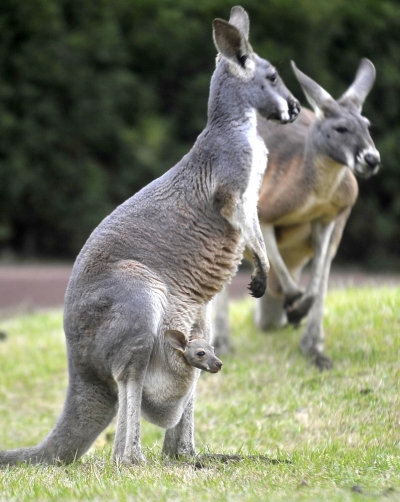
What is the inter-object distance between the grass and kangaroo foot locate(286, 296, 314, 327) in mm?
378

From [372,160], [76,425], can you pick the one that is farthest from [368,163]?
[76,425]

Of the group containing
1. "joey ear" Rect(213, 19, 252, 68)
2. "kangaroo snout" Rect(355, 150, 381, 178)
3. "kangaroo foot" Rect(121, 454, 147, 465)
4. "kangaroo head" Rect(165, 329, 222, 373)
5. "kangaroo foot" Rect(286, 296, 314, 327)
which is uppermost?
"joey ear" Rect(213, 19, 252, 68)

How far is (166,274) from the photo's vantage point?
4.71 metres

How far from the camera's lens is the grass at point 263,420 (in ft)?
12.6

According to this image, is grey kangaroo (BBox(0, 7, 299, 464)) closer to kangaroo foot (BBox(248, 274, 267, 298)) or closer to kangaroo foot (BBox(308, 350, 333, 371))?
kangaroo foot (BBox(248, 274, 267, 298))

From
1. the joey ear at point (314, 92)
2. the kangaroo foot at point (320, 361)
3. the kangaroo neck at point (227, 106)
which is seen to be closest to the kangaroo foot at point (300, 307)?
the kangaroo foot at point (320, 361)

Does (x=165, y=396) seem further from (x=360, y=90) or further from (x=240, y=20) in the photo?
(x=360, y=90)

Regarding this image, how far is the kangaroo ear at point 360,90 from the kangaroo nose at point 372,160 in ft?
2.14

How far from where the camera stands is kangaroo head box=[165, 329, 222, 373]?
4508 millimetres

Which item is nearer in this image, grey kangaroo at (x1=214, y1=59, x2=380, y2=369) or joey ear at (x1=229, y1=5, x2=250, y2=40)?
joey ear at (x1=229, y1=5, x2=250, y2=40)

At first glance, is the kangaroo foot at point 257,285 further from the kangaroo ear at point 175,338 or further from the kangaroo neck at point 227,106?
the kangaroo neck at point 227,106

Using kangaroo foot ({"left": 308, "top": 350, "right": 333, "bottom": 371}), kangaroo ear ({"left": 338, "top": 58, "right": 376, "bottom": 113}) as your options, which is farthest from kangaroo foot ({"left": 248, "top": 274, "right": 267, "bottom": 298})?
kangaroo ear ({"left": 338, "top": 58, "right": 376, "bottom": 113})

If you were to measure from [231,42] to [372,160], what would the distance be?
1.75m

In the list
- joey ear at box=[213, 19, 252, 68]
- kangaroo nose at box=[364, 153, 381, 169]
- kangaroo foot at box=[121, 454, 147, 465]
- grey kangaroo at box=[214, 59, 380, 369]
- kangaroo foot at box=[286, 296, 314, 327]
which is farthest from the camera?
kangaroo foot at box=[286, 296, 314, 327]
